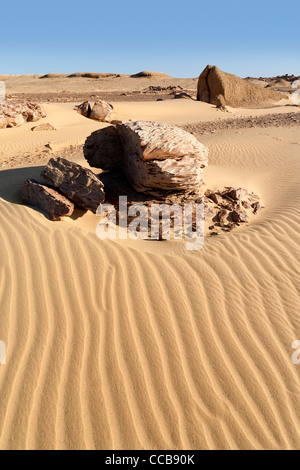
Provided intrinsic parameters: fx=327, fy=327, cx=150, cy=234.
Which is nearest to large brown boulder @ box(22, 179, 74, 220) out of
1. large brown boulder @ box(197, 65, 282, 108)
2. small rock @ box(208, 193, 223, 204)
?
small rock @ box(208, 193, 223, 204)

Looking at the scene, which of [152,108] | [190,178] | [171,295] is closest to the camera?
[171,295]

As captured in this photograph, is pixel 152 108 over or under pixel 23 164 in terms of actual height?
over

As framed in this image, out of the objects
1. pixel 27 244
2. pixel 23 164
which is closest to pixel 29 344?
pixel 27 244

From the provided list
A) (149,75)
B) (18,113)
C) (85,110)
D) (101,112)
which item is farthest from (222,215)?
(149,75)

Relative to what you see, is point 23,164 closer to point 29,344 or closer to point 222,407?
point 29,344

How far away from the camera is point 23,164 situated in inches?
331

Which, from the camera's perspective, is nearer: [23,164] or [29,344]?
[29,344]

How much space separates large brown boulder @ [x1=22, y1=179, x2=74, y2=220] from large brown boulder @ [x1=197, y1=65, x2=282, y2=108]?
18626mm

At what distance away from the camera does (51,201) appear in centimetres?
434

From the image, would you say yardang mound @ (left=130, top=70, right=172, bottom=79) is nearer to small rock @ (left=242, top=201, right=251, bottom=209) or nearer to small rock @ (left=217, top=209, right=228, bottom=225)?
small rock @ (left=242, top=201, right=251, bottom=209)

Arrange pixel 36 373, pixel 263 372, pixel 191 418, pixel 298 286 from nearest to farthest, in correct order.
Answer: pixel 191 418
pixel 36 373
pixel 263 372
pixel 298 286

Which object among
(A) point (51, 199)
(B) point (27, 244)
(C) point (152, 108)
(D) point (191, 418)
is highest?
(C) point (152, 108)

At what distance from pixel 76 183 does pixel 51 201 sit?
18.6 inches

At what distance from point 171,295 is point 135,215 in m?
1.94
